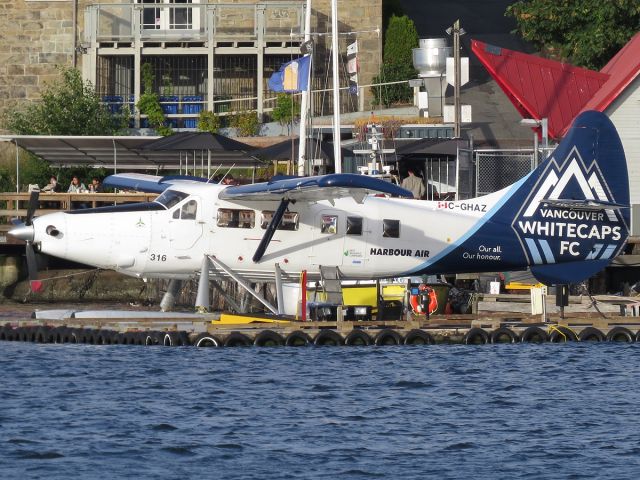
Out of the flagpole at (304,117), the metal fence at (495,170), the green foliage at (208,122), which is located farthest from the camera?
the green foliage at (208,122)

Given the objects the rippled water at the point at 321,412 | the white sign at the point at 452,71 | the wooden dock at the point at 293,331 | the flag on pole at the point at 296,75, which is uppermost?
the white sign at the point at 452,71

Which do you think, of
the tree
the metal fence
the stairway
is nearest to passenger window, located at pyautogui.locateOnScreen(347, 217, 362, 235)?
the stairway

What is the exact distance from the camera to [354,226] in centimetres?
2631

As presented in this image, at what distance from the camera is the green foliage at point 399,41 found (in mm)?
46594

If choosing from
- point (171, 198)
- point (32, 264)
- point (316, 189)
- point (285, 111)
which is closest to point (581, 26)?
point (285, 111)

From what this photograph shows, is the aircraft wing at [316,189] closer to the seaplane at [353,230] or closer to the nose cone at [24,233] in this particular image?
the seaplane at [353,230]

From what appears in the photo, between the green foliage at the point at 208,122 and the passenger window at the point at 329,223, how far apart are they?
59.3ft

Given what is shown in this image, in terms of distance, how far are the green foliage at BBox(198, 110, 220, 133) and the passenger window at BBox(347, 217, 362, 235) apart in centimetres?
1808

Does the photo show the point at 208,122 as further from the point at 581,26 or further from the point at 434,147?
the point at 581,26

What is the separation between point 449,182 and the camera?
123ft

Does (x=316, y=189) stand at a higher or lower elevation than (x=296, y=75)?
lower

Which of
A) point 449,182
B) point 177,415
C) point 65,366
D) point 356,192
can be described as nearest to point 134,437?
point 177,415

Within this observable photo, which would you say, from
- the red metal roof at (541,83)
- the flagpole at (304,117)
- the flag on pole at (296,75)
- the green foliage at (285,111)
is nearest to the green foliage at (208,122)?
the green foliage at (285,111)

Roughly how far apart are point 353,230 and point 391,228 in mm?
647
